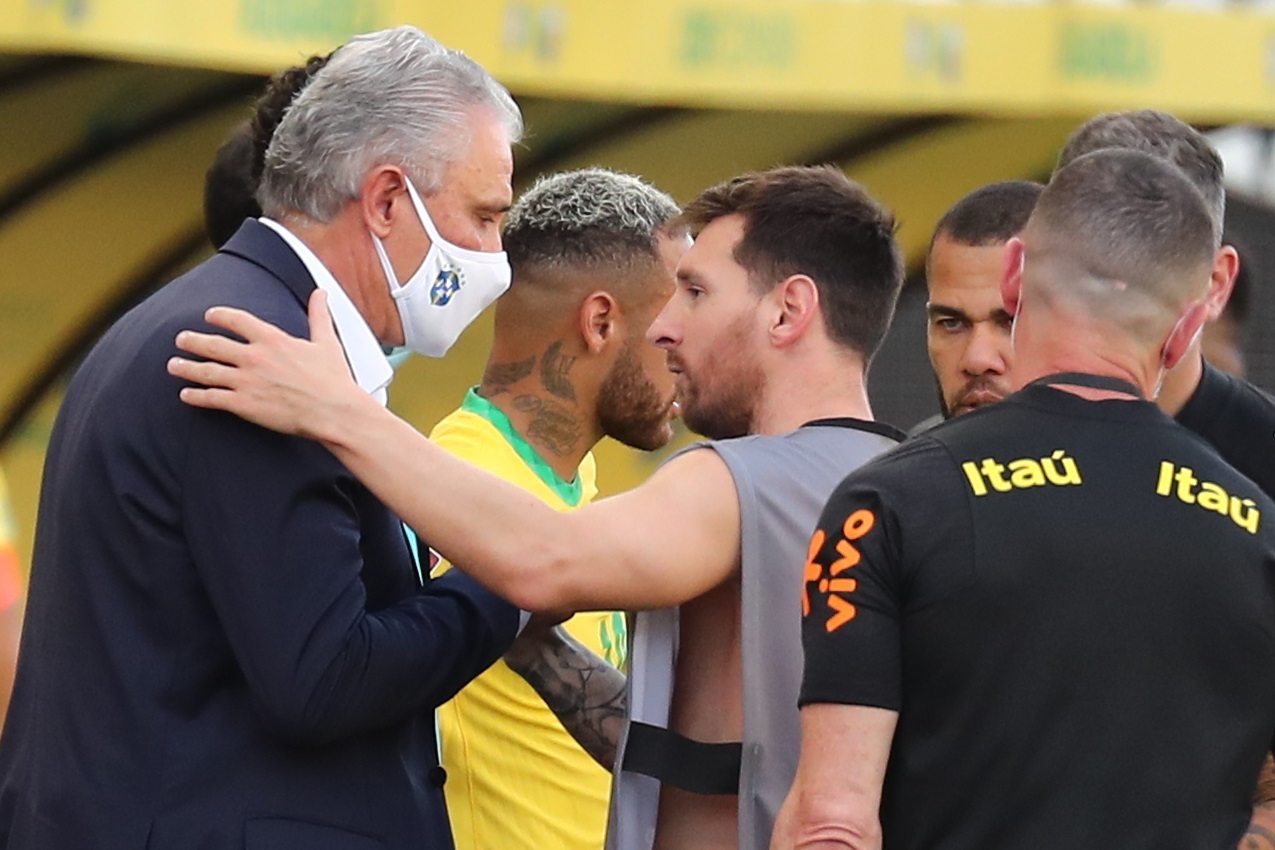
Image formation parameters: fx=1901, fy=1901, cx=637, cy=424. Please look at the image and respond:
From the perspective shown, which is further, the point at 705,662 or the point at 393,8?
the point at 393,8

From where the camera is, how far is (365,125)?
97.0 inches

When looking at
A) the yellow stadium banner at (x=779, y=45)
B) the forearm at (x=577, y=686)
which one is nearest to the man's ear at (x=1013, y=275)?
the forearm at (x=577, y=686)

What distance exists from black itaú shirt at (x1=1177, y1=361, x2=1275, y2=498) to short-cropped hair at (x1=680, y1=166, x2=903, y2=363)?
498 mm

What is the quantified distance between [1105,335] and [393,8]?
14.4ft

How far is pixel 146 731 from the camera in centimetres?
223

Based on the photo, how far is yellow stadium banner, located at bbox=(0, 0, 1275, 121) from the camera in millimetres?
5891

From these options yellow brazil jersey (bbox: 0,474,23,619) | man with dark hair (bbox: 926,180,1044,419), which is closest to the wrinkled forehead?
Result: man with dark hair (bbox: 926,180,1044,419)

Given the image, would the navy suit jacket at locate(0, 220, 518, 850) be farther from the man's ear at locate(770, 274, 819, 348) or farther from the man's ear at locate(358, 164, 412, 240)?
the man's ear at locate(770, 274, 819, 348)

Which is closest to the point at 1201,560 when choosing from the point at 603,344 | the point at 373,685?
the point at 373,685

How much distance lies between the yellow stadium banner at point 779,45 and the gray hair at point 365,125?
3.55 metres

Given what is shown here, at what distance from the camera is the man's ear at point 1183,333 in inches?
87.4

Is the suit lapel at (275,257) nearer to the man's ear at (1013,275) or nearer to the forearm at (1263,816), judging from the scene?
the man's ear at (1013,275)

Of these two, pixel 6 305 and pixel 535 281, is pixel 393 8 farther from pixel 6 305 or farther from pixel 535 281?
pixel 535 281

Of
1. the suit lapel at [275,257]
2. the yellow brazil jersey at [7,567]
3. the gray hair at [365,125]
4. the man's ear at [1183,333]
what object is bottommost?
the yellow brazil jersey at [7,567]
